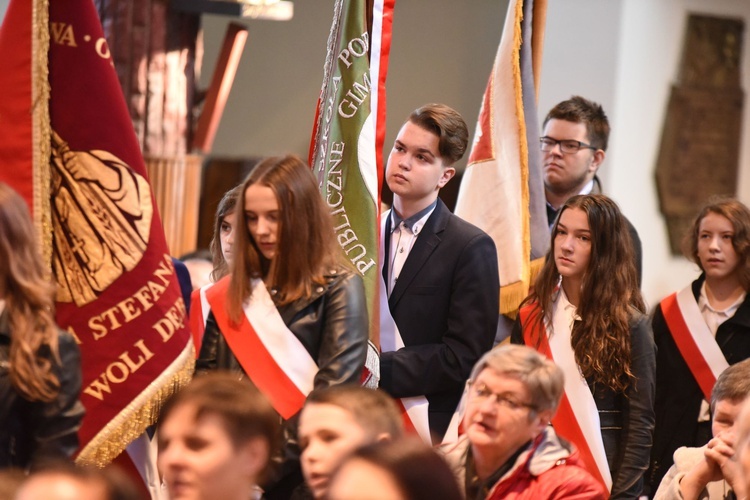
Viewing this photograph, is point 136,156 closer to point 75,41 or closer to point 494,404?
point 75,41

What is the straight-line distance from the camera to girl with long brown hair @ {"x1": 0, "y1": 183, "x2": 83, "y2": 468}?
2.46m

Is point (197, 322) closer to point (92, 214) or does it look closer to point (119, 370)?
Answer: point (119, 370)

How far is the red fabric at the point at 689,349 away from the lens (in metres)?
3.95

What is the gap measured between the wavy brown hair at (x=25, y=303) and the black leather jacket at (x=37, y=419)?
2 centimetres

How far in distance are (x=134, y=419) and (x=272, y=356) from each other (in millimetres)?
356

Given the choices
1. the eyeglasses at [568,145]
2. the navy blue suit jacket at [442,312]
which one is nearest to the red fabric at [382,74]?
the navy blue suit jacket at [442,312]

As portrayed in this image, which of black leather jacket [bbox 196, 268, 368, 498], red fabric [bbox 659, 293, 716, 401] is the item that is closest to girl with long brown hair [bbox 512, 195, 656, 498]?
red fabric [bbox 659, 293, 716, 401]

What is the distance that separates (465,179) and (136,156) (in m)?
1.61

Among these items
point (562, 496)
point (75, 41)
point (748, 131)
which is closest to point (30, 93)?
point (75, 41)

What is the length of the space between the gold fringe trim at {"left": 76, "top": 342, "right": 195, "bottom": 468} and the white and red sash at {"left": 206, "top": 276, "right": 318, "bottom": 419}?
0.15 m

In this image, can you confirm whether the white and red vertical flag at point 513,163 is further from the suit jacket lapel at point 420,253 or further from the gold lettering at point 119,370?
the gold lettering at point 119,370

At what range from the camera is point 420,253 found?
11.6ft

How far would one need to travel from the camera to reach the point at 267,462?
254 cm

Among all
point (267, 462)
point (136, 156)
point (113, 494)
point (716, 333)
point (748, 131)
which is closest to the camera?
point (113, 494)
